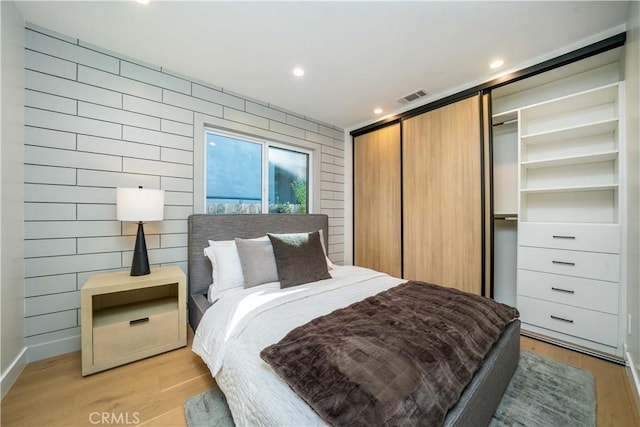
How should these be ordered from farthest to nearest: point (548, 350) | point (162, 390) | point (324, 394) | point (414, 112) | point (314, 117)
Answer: point (314, 117) → point (414, 112) → point (548, 350) → point (162, 390) → point (324, 394)

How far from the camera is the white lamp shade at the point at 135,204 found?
6.13ft

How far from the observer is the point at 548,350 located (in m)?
2.07

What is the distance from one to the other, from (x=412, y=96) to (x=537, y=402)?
9.59ft

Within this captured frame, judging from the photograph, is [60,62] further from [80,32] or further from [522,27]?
[522,27]

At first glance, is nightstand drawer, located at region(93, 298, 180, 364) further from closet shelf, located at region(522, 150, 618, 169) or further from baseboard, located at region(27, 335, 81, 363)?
closet shelf, located at region(522, 150, 618, 169)

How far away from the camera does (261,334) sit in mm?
1347

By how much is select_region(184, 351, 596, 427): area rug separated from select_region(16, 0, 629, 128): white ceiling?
101 inches

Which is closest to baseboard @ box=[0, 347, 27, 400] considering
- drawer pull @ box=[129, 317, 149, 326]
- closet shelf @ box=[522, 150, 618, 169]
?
drawer pull @ box=[129, 317, 149, 326]

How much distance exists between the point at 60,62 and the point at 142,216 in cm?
138

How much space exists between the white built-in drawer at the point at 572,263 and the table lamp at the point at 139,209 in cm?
330

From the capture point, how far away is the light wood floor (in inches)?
53.4

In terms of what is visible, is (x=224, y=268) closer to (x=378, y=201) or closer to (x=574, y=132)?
(x=378, y=201)

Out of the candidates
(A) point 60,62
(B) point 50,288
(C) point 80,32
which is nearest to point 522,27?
(C) point 80,32

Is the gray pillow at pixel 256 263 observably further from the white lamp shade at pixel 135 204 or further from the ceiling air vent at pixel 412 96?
the ceiling air vent at pixel 412 96
